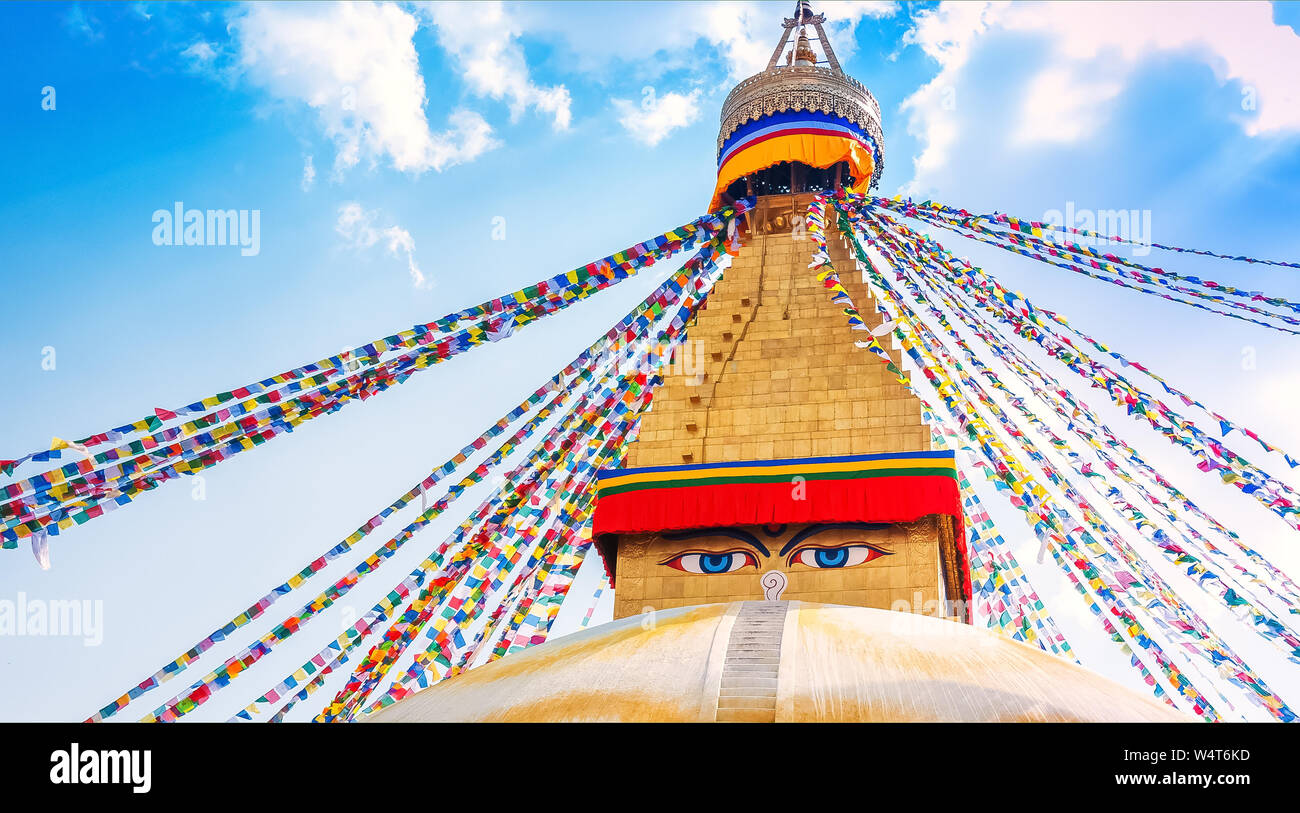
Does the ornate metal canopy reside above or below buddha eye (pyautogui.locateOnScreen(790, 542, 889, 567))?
above

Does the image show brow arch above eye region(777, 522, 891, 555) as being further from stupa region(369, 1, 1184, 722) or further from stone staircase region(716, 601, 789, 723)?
stone staircase region(716, 601, 789, 723)

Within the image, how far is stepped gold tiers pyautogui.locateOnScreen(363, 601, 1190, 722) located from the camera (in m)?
4.79

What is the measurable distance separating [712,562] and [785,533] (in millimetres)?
592

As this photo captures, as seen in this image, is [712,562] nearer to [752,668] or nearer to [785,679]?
[752,668]

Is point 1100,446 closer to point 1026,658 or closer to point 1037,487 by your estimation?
point 1037,487

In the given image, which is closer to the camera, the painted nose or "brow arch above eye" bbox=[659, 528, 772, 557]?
the painted nose

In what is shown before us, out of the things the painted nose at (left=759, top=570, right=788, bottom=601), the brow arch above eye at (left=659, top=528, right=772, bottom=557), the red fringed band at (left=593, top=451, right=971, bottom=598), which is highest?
the red fringed band at (left=593, top=451, right=971, bottom=598)

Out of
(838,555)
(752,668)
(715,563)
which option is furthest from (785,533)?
(752,668)

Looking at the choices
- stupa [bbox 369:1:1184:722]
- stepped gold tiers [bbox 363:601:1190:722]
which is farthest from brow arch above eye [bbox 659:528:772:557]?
stepped gold tiers [bbox 363:601:1190:722]

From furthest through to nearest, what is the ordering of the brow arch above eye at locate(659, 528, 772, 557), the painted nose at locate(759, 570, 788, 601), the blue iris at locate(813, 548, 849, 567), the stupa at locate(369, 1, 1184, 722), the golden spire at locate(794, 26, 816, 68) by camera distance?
1. the golden spire at locate(794, 26, 816, 68)
2. the brow arch above eye at locate(659, 528, 772, 557)
3. the blue iris at locate(813, 548, 849, 567)
4. the painted nose at locate(759, 570, 788, 601)
5. the stupa at locate(369, 1, 1184, 722)

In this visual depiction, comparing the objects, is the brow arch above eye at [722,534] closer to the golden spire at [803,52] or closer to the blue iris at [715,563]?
the blue iris at [715,563]

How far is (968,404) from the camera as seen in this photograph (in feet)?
31.3

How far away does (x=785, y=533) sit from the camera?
8.75 m
